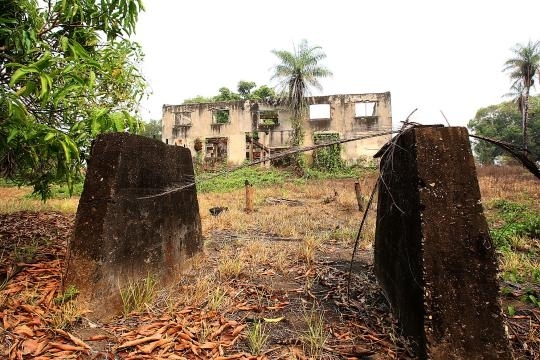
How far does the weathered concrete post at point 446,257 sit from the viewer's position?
7.07 feet

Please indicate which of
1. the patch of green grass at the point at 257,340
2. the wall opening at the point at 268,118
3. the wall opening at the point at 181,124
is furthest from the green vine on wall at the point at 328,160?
the patch of green grass at the point at 257,340

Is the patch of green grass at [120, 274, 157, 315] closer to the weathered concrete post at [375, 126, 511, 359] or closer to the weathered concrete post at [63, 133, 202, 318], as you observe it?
the weathered concrete post at [63, 133, 202, 318]

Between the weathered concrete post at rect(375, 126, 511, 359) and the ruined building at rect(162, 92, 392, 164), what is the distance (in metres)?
22.5

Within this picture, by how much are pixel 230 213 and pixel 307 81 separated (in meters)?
18.4

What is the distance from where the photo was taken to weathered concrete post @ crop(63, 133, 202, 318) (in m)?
2.82

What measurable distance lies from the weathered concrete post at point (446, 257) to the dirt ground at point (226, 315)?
34 centimetres

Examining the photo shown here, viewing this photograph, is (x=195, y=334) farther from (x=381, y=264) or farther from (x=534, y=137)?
(x=534, y=137)

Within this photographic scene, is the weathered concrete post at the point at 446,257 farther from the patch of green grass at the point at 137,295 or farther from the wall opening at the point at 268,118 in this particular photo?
the wall opening at the point at 268,118

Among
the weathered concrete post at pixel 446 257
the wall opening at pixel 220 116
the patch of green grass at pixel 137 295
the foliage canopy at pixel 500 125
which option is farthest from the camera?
the foliage canopy at pixel 500 125

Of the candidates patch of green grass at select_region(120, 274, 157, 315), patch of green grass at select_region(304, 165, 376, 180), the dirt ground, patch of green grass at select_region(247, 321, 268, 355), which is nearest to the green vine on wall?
patch of green grass at select_region(304, 165, 376, 180)

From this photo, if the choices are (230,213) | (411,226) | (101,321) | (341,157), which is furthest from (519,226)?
(341,157)

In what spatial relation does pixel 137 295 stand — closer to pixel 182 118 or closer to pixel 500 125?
pixel 182 118

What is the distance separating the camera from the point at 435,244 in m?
2.31

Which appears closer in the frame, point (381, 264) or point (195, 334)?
point (195, 334)
